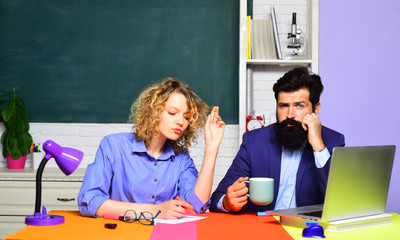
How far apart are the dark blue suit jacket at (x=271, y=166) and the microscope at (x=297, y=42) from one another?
1.24 meters

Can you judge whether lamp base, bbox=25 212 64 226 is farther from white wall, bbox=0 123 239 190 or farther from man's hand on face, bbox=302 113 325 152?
white wall, bbox=0 123 239 190

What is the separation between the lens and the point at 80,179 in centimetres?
328

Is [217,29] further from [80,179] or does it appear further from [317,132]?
[317,132]

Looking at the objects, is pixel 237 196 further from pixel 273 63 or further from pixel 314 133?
pixel 273 63

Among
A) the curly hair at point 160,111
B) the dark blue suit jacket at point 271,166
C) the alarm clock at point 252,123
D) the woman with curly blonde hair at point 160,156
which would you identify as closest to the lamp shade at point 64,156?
the woman with curly blonde hair at point 160,156

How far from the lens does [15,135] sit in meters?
3.61

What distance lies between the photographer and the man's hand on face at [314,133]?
216 centimetres

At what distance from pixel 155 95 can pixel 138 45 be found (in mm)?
1660

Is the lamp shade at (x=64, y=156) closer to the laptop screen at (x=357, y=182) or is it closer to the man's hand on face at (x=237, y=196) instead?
the man's hand on face at (x=237, y=196)

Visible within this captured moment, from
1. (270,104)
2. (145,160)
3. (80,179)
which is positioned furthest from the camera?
(270,104)

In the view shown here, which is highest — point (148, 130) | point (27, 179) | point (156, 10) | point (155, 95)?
point (156, 10)

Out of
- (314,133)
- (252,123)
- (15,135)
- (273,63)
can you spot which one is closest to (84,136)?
(15,135)

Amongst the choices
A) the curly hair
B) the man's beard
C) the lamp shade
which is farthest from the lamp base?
the man's beard

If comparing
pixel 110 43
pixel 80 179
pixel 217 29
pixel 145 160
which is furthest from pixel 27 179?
pixel 217 29
